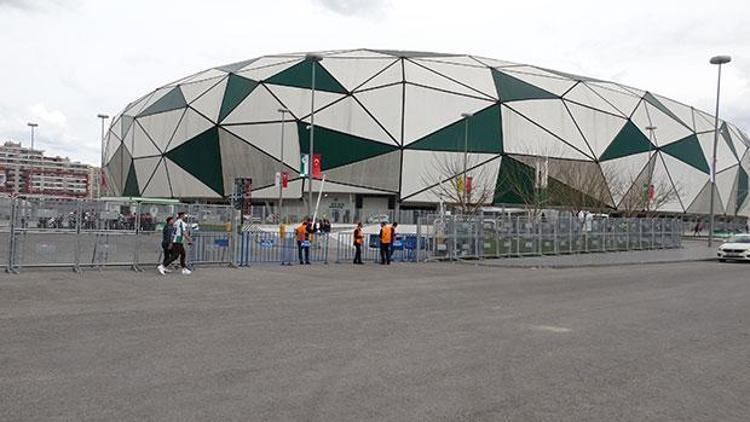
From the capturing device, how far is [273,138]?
2279 inches

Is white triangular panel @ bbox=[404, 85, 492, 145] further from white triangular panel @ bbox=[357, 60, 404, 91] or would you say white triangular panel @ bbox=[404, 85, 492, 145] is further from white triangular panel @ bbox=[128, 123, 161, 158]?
white triangular panel @ bbox=[128, 123, 161, 158]

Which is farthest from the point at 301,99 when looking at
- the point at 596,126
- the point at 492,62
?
the point at 596,126

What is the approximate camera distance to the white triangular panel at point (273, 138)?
5744 centimetres

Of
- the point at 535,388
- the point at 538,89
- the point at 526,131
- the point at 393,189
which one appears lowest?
the point at 535,388

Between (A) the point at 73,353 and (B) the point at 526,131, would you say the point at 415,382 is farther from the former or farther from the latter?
(B) the point at 526,131

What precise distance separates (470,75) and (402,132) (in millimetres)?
10468

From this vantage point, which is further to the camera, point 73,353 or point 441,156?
point 441,156

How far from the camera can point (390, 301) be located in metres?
11.8

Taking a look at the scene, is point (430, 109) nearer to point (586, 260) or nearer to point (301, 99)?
point (301, 99)

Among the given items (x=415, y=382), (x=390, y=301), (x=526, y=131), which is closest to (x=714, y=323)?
(x=390, y=301)

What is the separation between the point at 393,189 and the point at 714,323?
156ft

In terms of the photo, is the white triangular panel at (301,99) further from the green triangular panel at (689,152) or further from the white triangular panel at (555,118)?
the green triangular panel at (689,152)

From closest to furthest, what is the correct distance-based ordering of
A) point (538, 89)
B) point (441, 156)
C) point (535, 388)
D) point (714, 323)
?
point (535, 388), point (714, 323), point (441, 156), point (538, 89)

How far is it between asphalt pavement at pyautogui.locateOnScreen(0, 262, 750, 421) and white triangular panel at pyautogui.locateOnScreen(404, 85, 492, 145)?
146 feet
